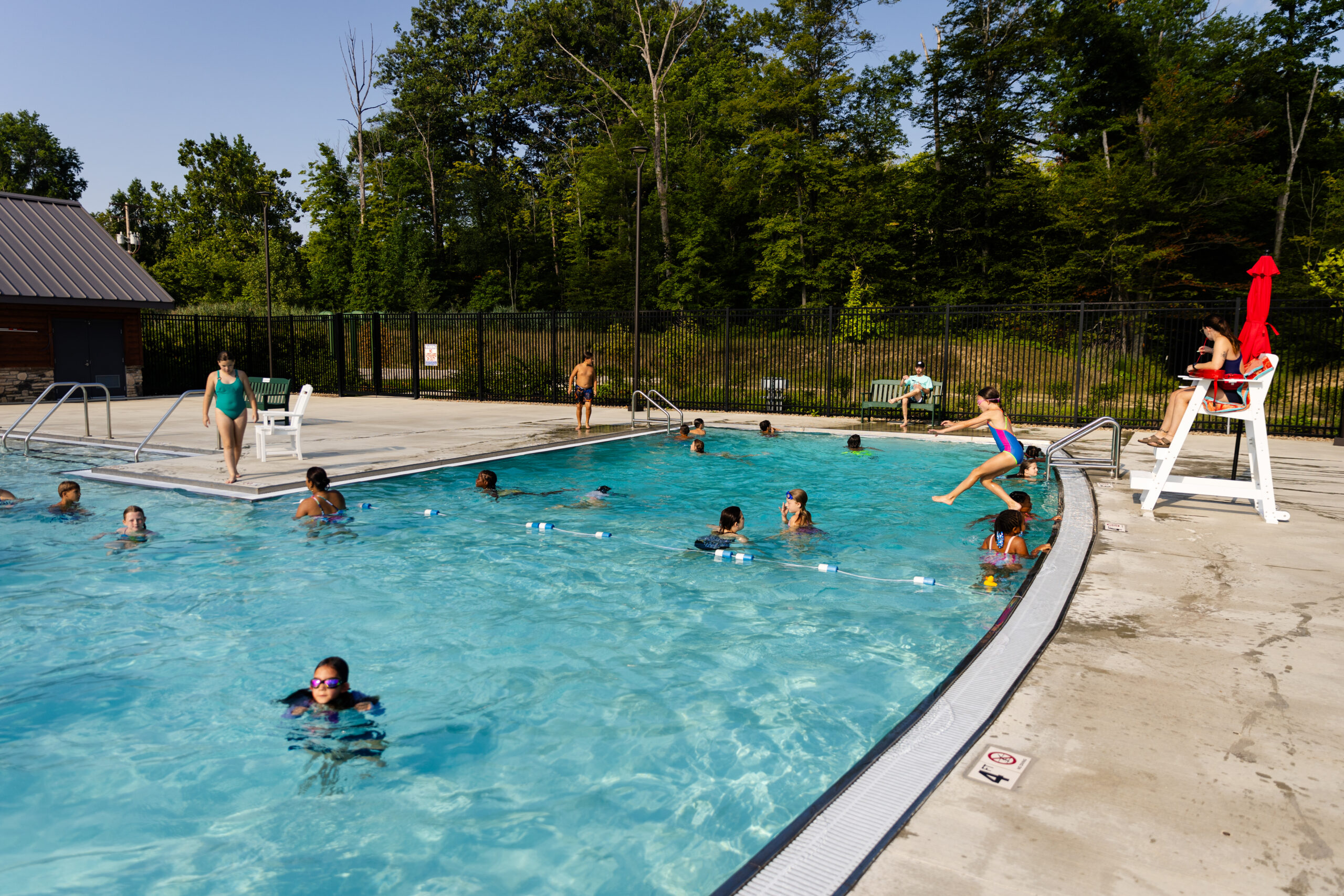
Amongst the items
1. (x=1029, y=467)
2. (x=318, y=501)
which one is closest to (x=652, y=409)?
(x=1029, y=467)

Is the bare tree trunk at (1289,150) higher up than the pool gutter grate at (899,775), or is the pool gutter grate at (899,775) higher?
the bare tree trunk at (1289,150)

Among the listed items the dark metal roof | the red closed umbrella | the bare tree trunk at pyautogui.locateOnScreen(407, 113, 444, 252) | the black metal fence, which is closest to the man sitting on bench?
the black metal fence

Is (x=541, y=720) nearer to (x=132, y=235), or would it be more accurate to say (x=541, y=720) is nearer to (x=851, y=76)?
(x=851, y=76)

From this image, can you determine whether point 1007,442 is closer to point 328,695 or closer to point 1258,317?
point 1258,317

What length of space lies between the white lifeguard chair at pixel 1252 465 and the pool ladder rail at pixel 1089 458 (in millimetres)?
1186

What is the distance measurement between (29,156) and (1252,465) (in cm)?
8864

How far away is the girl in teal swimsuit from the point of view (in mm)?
10500

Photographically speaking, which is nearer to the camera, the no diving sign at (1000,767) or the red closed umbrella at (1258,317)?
the no diving sign at (1000,767)

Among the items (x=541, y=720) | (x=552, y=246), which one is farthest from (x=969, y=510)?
(x=552, y=246)

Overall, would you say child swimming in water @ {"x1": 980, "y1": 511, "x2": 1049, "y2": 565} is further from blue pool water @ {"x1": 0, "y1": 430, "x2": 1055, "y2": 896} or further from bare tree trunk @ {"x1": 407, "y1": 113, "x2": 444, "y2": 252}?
bare tree trunk @ {"x1": 407, "y1": 113, "x2": 444, "y2": 252}

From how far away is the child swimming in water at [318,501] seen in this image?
930 cm

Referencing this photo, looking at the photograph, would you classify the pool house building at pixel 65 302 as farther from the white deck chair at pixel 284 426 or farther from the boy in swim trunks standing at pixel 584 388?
the boy in swim trunks standing at pixel 584 388

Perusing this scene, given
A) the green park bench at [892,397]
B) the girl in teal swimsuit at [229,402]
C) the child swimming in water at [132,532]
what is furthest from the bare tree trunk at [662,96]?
the child swimming in water at [132,532]

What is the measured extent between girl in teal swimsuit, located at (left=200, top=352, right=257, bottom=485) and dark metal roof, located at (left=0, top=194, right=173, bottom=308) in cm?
1822
